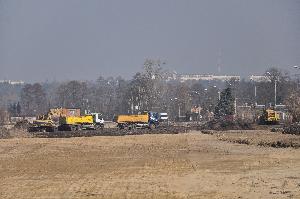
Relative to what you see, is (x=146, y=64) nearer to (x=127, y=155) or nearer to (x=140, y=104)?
(x=140, y=104)

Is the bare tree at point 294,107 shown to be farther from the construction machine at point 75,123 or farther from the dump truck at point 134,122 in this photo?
the construction machine at point 75,123

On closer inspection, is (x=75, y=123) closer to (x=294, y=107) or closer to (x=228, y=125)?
(x=228, y=125)

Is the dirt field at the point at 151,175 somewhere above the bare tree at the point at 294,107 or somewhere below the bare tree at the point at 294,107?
below

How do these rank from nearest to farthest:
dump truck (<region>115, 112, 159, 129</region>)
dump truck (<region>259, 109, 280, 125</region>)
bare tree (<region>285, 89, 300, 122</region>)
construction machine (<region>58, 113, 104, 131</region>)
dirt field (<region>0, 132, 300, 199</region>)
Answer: dirt field (<region>0, 132, 300, 199</region>), construction machine (<region>58, 113, 104, 131</region>), dump truck (<region>115, 112, 159, 129</region>), bare tree (<region>285, 89, 300, 122</region>), dump truck (<region>259, 109, 280, 125</region>)

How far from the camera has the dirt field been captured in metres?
17.6

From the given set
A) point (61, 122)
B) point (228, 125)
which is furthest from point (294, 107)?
point (61, 122)

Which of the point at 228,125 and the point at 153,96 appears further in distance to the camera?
the point at 153,96

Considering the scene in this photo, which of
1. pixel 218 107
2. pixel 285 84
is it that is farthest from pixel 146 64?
pixel 285 84

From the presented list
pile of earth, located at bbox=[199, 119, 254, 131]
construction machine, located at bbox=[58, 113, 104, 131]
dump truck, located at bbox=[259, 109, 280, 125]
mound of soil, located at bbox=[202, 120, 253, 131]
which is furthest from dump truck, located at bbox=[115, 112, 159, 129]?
dump truck, located at bbox=[259, 109, 280, 125]

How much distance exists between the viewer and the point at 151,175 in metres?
22.3

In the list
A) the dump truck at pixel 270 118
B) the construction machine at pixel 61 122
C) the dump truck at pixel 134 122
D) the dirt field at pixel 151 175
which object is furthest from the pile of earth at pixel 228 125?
the dirt field at pixel 151 175

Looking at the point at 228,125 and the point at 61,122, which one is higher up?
the point at 61,122

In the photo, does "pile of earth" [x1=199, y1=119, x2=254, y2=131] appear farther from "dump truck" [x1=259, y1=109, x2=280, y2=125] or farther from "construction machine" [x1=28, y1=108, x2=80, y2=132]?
"construction machine" [x1=28, y1=108, x2=80, y2=132]

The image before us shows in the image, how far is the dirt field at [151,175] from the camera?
17641 mm
